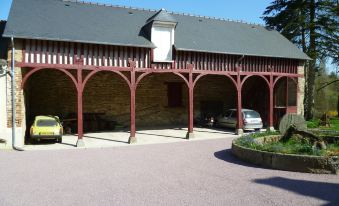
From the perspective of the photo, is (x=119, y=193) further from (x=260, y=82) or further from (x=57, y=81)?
(x=260, y=82)

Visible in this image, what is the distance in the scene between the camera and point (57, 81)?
61.8ft

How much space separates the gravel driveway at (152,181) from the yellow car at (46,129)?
8.43 feet

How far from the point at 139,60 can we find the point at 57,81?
5995 mm

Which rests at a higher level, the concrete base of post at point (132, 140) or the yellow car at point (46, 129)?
the yellow car at point (46, 129)

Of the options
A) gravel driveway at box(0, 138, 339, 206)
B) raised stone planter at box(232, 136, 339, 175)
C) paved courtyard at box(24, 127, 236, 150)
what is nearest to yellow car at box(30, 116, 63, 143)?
paved courtyard at box(24, 127, 236, 150)

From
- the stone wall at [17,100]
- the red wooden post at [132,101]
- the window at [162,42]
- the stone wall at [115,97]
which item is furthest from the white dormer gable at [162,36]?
the stone wall at [17,100]

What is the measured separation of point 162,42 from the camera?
16.1m

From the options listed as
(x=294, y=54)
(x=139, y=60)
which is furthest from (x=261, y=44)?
(x=139, y=60)

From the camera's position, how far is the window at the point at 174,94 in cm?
2152

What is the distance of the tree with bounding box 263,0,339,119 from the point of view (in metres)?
24.5

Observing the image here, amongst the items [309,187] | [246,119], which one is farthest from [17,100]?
[246,119]

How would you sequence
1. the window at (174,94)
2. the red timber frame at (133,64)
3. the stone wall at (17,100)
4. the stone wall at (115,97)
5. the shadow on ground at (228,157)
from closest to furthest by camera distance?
1. the shadow on ground at (228,157)
2. the stone wall at (17,100)
3. the red timber frame at (133,64)
4. the stone wall at (115,97)
5. the window at (174,94)

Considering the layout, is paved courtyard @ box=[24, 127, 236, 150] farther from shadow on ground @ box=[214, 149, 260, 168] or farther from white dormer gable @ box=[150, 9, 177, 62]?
shadow on ground @ box=[214, 149, 260, 168]

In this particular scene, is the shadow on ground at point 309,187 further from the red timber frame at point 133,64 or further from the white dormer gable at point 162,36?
the white dormer gable at point 162,36
